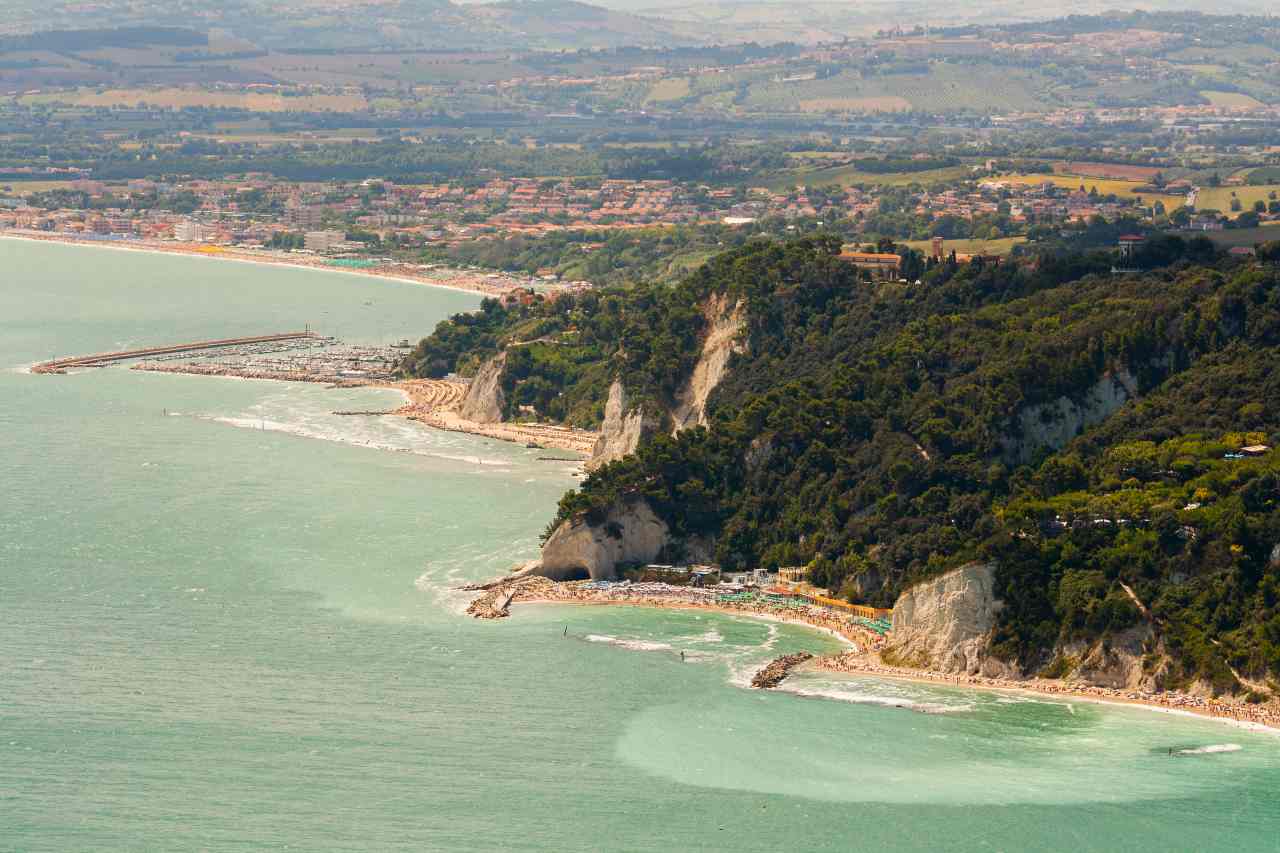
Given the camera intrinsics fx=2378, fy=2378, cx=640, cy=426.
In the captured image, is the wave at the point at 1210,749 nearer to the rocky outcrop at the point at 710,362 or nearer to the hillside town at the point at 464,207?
the rocky outcrop at the point at 710,362

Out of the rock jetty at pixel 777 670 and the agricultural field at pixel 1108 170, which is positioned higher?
the rock jetty at pixel 777 670

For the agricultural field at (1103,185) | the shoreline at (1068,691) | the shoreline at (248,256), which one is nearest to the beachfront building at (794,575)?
the shoreline at (1068,691)

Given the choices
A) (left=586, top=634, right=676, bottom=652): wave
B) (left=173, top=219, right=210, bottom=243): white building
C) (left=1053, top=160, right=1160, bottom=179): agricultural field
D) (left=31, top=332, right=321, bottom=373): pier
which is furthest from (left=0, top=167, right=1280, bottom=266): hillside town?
(left=586, top=634, right=676, bottom=652): wave

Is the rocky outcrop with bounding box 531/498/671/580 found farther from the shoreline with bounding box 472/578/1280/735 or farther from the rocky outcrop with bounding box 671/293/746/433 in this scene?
the rocky outcrop with bounding box 671/293/746/433

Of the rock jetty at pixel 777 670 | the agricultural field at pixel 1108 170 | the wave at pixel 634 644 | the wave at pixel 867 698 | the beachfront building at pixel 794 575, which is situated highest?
the wave at pixel 867 698

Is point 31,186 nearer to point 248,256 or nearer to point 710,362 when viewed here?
point 248,256

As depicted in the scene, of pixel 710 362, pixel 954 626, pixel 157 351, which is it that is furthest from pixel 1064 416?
pixel 157 351
